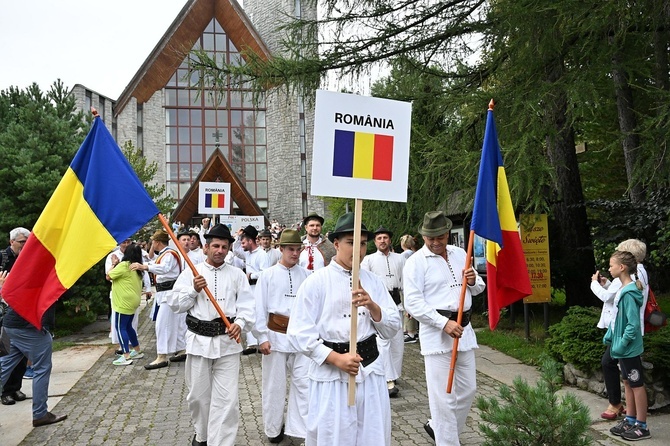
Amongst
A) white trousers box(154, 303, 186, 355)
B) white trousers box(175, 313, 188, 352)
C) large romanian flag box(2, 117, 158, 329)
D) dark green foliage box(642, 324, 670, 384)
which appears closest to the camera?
large romanian flag box(2, 117, 158, 329)

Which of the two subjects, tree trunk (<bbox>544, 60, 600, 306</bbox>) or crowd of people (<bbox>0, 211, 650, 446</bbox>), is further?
tree trunk (<bbox>544, 60, 600, 306</bbox>)

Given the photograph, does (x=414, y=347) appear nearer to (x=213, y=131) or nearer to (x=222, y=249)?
(x=222, y=249)

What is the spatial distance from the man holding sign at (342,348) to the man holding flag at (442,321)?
1.11m

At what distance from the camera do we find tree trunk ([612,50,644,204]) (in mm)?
6773

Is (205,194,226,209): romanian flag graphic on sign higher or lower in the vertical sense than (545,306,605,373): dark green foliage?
higher

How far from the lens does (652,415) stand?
245 inches

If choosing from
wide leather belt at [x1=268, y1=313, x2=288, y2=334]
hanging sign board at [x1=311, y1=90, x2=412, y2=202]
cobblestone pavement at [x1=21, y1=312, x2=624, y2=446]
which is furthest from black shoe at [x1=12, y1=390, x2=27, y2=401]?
hanging sign board at [x1=311, y1=90, x2=412, y2=202]

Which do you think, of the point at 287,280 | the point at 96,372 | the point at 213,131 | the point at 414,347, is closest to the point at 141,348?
the point at 96,372

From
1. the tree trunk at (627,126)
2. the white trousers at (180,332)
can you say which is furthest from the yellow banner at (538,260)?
the white trousers at (180,332)

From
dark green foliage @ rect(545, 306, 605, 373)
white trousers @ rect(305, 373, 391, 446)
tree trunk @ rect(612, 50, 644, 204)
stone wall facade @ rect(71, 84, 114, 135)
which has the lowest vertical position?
dark green foliage @ rect(545, 306, 605, 373)

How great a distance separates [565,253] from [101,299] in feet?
32.5

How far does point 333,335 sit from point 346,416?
0.52m

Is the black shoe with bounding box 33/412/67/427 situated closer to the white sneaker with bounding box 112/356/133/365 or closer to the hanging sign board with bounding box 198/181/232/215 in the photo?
the white sneaker with bounding box 112/356/133/365

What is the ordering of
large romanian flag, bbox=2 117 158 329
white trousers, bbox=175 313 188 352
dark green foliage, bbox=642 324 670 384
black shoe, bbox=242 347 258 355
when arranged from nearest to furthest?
1. large romanian flag, bbox=2 117 158 329
2. dark green foliage, bbox=642 324 670 384
3. white trousers, bbox=175 313 188 352
4. black shoe, bbox=242 347 258 355
